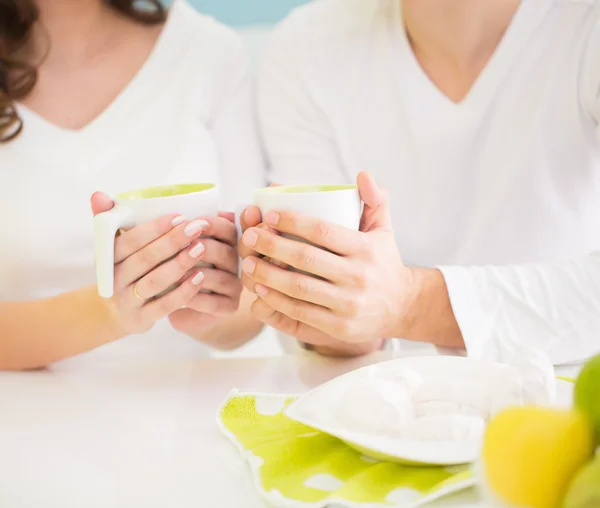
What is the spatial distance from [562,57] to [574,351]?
45 centimetres

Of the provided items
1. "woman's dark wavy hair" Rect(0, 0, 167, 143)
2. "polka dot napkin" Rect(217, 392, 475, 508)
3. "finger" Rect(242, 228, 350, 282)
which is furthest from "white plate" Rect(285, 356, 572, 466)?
"woman's dark wavy hair" Rect(0, 0, 167, 143)

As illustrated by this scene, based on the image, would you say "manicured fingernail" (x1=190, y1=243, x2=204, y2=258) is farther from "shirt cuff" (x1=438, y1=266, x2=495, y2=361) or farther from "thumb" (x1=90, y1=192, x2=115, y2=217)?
"shirt cuff" (x1=438, y1=266, x2=495, y2=361)

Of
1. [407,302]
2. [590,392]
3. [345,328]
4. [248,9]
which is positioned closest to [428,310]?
[407,302]

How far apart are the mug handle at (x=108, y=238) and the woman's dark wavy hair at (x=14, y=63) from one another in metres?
0.45

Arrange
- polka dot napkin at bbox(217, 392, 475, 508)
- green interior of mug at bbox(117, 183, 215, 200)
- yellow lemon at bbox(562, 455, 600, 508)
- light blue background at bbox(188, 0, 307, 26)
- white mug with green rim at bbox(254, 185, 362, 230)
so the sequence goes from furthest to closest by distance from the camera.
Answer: light blue background at bbox(188, 0, 307, 26), green interior of mug at bbox(117, 183, 215, 200), white mug with green rim at bbox(254, 185, 362, 230), polka dot napkin at bbox(217, 392, 475, 508), yellow lemon at bbox(562, 455, 600, 508)

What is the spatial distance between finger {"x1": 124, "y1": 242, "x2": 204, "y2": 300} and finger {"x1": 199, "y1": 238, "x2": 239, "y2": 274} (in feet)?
0.07

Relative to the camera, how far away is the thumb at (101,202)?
29.0 inches

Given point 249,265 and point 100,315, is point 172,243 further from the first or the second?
point 100,315

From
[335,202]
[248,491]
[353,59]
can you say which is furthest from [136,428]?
[353,59]

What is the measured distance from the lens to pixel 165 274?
0.73m

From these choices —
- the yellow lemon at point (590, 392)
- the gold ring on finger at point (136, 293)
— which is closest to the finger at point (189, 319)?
the gold ring on finger at point (136, 293)

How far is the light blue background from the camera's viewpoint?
5.61 feet

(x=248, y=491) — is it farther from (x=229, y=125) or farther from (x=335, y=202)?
(x=229, y=125)

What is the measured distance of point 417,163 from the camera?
1.11 m
